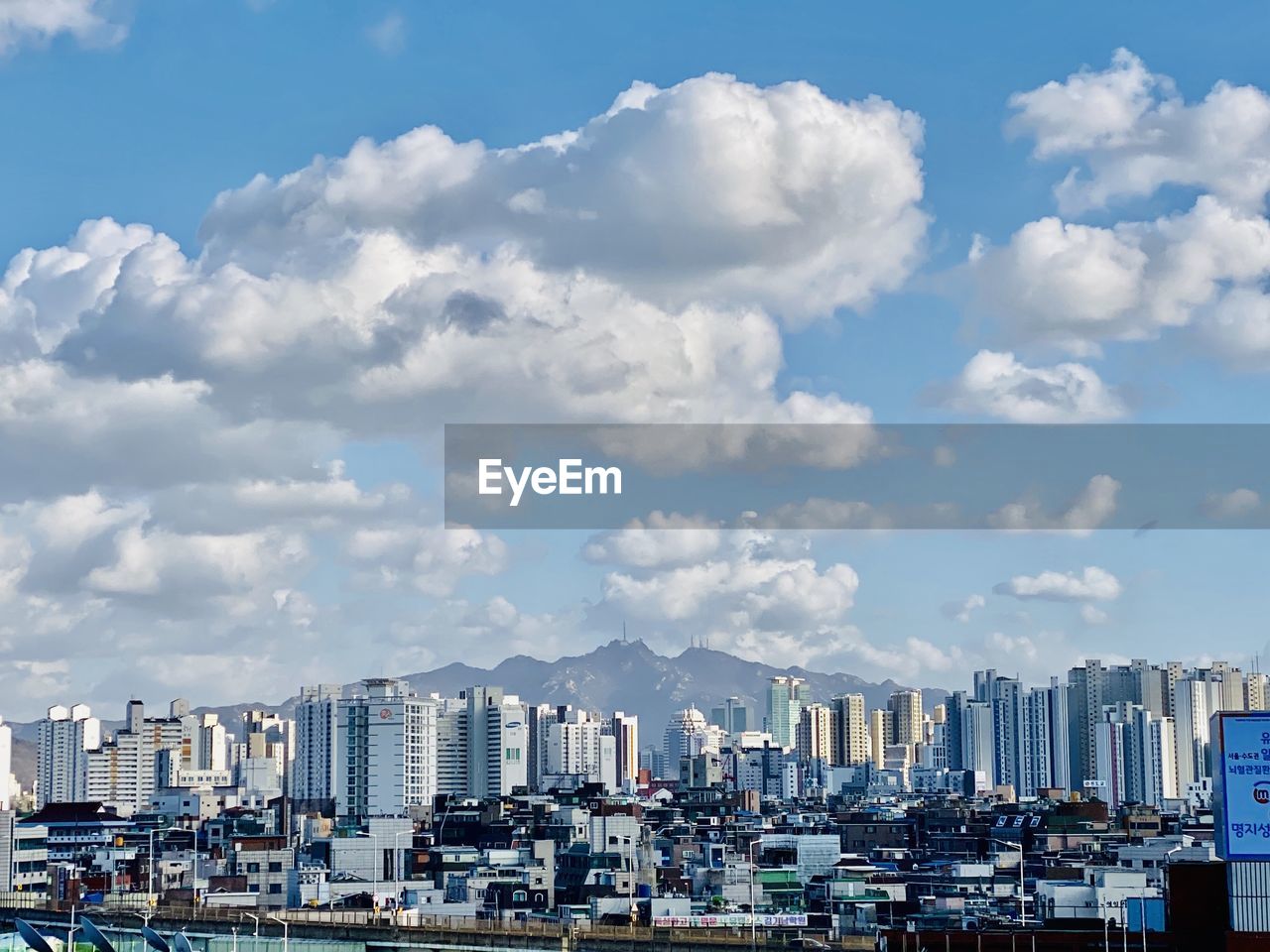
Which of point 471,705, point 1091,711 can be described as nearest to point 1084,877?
point 471,705

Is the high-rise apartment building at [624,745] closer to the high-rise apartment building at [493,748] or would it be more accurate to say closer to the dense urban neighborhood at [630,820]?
the dense urban neighborhood at [630,820]

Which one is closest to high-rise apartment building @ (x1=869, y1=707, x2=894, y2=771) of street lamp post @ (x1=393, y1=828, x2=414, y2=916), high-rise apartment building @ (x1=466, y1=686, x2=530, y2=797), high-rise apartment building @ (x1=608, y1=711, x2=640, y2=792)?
high-rise apartment building @ (x1=608, y1=711, x2=640, y2=792)

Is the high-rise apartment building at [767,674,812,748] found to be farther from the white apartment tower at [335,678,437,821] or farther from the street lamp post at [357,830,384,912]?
the street lamp post at [357,830,384,912]

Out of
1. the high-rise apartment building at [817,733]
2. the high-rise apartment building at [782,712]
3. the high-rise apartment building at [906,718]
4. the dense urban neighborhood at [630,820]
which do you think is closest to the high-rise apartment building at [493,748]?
the dense urban neighborhood at [630,820]

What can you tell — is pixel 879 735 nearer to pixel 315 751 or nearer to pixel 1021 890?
pixel 315 751

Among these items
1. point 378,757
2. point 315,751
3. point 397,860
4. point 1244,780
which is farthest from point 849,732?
point 1244,780
